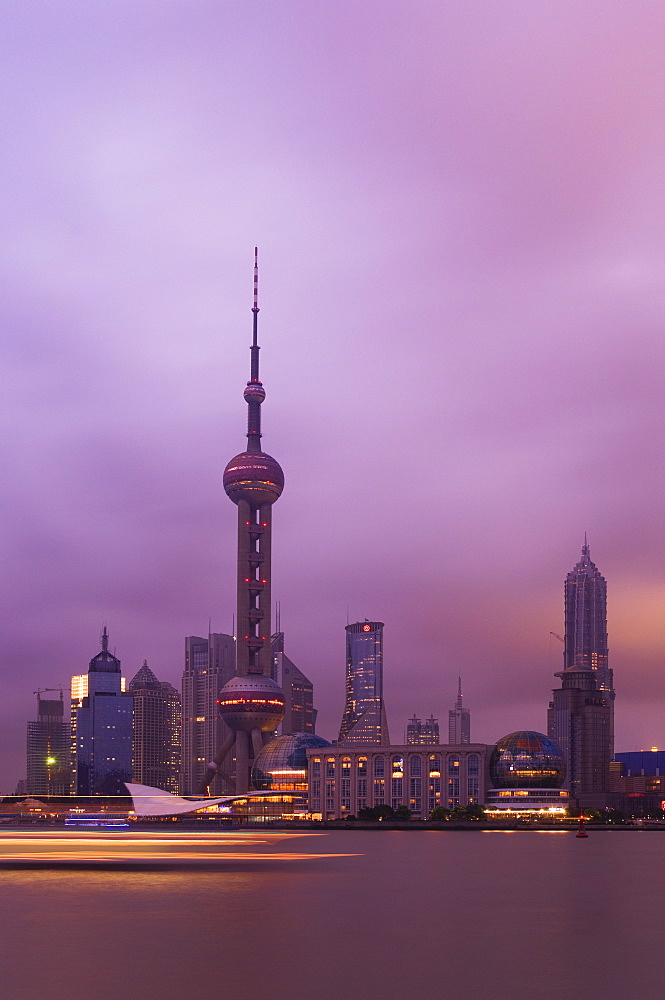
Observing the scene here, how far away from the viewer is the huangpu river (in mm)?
37844

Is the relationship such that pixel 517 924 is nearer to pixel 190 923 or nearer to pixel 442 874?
pixel 190 923

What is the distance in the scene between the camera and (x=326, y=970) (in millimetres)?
41031

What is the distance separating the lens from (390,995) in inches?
1420

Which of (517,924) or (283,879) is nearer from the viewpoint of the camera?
(517,924)

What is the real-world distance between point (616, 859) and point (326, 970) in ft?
317

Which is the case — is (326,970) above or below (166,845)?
above

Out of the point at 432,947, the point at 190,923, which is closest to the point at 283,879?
the point at 190,923

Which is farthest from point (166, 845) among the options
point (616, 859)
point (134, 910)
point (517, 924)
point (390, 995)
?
point (390, 995)

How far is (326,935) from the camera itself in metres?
51.3

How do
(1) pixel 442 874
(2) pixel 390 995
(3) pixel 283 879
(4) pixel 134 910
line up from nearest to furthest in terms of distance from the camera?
(2) pixel 390 995 → (4) pixel 134 910 → (3) pixel 283 879 → (1) pixel 442 874

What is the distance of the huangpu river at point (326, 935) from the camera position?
37.8 metres

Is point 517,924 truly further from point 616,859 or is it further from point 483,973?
point 616,859

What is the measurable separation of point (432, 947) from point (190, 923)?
43.0 feet

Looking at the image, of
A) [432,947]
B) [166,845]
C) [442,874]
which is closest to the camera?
[432,947]
